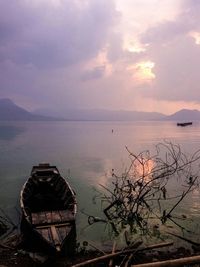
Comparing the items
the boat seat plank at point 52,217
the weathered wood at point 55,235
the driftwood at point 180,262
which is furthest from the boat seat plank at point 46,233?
the driftwood at point 180,262

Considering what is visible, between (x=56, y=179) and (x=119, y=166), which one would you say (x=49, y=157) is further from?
(x=56, y=179)

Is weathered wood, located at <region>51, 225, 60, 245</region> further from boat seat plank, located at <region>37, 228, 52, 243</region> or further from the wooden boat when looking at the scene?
boat seat plank, located at <region>37, 228, 52, 243</region>

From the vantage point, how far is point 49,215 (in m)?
17.2

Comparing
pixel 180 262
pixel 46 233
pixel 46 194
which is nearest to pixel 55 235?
pixel 46 233

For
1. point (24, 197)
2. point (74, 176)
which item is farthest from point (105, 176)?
point (24, 197)

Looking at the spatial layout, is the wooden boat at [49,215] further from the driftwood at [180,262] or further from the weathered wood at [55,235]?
the driftwood at [180,262]

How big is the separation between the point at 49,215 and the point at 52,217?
1.15ft

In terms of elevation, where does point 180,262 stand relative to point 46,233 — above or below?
above

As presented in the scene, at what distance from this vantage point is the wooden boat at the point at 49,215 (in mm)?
14992

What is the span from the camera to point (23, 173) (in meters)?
42.5

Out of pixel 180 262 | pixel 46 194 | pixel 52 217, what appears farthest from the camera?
pixel 46 194

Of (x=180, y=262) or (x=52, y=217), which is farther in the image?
(x=52, y=217)

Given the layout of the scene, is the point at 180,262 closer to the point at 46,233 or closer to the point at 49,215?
the point at 46,233

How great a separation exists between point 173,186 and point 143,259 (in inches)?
750
